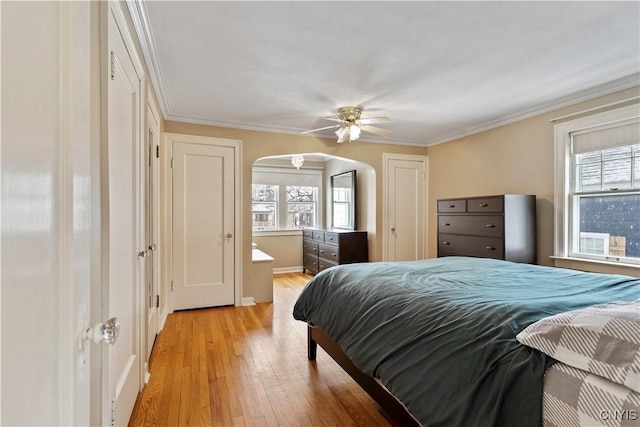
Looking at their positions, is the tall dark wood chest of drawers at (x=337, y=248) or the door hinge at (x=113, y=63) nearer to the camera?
the door hinge at (x=113, y=63)

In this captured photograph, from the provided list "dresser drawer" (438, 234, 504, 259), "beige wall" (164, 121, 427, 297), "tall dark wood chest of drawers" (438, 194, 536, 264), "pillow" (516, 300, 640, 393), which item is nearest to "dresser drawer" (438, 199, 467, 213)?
"tall dark wood chest of drawers" (438, 194, 536, 264)

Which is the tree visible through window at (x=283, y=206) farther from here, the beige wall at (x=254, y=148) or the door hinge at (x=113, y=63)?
the door hinge at (x=113, y=63)

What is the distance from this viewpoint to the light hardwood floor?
1.84 metres

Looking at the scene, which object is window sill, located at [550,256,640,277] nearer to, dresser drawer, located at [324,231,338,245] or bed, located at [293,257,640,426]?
bed, located at [293,257,640,426]

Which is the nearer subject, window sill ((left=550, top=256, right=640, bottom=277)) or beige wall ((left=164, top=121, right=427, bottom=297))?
window sill ((left=550, top=256, right=640, bottom=277))

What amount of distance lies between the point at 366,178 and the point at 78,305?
4910mm

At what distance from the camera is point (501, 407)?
1.03 m

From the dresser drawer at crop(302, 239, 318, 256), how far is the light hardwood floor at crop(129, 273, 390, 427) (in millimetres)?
2622

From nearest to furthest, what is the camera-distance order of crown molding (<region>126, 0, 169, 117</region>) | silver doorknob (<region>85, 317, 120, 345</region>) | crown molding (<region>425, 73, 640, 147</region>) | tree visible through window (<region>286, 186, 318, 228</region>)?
silver doorknob (<region>85, 317, 120, 345</region>)
crown molding (<region>126, 0, 169, 117</region>)
crown molding (<region>425, 73, 640, 147</region>)
tree visible through window (<region>286, 186, 318, 228</region>)

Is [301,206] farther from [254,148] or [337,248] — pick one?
[254,148]

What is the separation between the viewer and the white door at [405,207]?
5.00 meters

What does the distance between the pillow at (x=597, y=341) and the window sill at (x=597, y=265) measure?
8.23ft

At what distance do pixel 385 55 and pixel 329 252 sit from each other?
3.59 m

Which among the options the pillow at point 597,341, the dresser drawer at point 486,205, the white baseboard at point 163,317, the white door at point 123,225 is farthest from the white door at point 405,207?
the pillow at point 597,341
